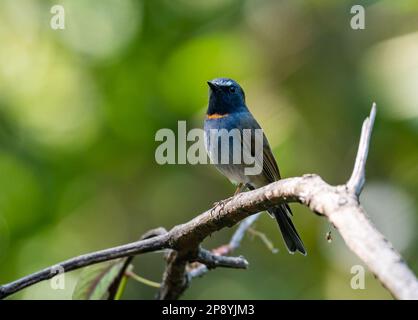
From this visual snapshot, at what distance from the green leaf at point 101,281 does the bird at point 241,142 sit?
1285 mm

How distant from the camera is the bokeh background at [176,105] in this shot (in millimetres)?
5531

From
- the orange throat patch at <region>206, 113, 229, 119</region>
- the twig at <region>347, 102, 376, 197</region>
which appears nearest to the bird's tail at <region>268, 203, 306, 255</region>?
the orange throat patch at <region>206, 113, 229, 119</region>

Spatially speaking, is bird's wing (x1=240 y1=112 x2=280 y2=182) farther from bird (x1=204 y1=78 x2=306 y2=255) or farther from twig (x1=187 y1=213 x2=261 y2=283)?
twig (x1=187 y1=213 x2=261 y2=283)

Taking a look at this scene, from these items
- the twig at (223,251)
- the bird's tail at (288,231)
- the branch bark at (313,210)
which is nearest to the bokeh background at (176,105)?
the bird's tail at (288,231)

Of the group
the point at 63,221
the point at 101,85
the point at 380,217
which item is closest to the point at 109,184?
the point at 63,221

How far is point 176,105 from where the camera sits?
233 inches

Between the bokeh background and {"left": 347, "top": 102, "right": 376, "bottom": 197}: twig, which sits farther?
the bokeh background

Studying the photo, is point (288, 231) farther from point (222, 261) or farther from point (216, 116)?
point (216, 116)

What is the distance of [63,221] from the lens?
232 inches

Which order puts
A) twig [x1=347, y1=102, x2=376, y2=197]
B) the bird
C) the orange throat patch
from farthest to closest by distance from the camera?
the orange throat patch, the bird, twig [x1=347, y1=102, x2=376, y2=197]

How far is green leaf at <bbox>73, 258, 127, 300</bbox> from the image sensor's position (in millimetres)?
3672

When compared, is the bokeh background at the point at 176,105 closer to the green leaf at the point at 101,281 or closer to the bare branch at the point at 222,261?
the green leaf at the point at 101,281

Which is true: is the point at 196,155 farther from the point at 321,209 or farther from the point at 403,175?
the point at 321,209

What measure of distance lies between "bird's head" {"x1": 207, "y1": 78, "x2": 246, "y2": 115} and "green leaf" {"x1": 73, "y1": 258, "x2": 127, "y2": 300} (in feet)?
6.58
